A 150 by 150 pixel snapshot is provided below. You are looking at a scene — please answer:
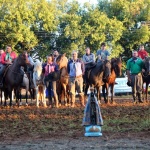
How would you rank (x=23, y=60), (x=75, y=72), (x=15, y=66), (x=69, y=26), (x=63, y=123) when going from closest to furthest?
1. (x=63, y=123)
2. (x=75, y=72)
3. (x=23, y=60)
4. (x=15, y=66)
5. (x=69, y=26)

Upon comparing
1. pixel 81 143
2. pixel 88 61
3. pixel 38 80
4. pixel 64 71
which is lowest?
pixel 81 143

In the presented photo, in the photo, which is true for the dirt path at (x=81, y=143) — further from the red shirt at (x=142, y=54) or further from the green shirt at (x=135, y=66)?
the red shirt at (x=142, y=54)

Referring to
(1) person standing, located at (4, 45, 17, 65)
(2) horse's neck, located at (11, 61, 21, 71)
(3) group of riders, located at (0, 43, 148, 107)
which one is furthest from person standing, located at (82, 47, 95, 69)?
(1) person standing, located at (4, 45, 17, 65)

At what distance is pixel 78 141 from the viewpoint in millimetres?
9969

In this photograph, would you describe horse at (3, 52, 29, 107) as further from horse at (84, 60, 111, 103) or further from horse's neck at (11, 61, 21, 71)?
horse at (84, 60, 111, 103)

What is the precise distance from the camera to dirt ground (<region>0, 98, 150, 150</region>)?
30.0 ft

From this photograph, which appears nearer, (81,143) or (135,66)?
(81,143)

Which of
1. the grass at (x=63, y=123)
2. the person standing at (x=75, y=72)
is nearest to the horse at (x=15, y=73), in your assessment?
the person standing at (x=75, y=72)

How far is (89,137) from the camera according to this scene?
1062 cm

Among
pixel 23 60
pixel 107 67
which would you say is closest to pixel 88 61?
pixel 107 67

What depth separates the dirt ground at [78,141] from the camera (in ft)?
30.0

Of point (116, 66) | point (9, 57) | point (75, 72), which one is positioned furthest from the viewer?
point (116, 66)

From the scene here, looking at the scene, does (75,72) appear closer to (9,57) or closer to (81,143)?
(9,57)

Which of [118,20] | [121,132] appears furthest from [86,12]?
[121,132]
